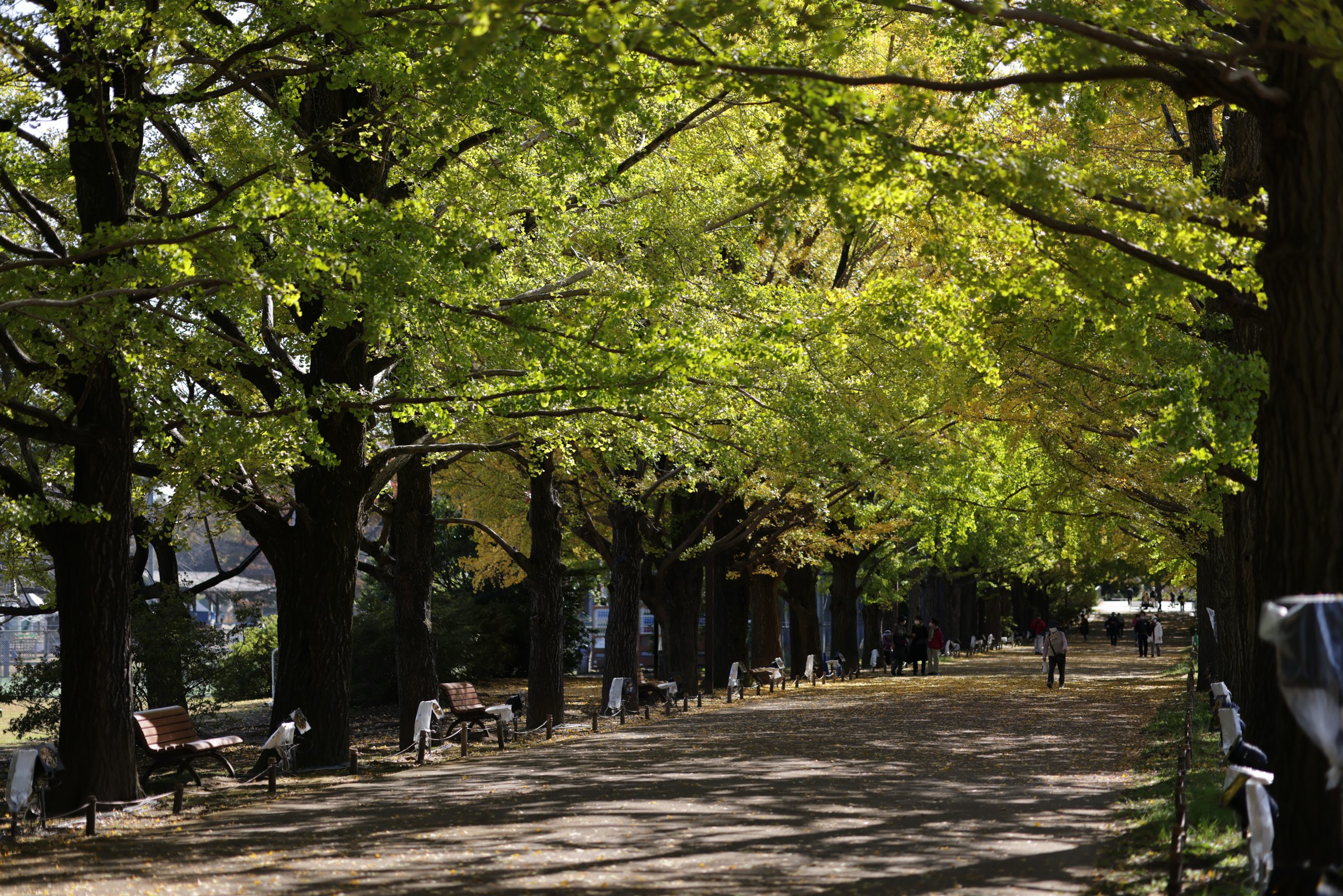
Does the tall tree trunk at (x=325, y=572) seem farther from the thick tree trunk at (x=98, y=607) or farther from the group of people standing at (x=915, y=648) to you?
the group of people standing at (x=915, y=648)

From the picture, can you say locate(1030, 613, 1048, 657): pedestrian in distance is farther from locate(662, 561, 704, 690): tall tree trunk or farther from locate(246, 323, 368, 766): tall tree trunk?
locate(246, 323, 368, 766): tall tree trunk

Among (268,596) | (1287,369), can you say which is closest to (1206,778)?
(1287,369)

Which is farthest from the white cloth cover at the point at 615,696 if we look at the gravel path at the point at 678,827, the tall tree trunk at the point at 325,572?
the tall tree trunk at the point at 325,572

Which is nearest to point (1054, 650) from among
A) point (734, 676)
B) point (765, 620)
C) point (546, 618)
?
point (765, 620)

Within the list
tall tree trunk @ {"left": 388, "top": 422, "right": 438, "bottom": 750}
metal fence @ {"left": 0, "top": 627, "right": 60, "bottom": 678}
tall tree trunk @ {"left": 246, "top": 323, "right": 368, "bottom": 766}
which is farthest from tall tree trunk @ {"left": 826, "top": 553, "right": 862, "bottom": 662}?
tall tree trunk @ {"left": 246, "top": 323, "right": 368, "bottom": 766}

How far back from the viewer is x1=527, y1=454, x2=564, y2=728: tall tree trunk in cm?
2145

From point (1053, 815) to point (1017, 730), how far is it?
29.8 feet

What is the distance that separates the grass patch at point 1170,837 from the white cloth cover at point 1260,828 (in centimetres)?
18

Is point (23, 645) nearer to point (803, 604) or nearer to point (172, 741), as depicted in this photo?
point (803, 604)

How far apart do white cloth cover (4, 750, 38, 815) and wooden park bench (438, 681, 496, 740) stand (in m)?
8.66

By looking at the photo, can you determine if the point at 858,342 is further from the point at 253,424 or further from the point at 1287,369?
the point at 1287,369

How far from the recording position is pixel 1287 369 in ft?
26.0

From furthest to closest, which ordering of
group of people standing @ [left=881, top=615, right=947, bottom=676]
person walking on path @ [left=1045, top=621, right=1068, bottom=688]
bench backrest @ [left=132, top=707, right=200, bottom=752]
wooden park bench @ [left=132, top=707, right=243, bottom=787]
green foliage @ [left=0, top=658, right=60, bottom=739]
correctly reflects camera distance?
group of people standing @ [left=881, top=615, right=947, bottom=676] < person walking on path @ [left=1045, top=621, right=1068, bottom=688] < green foliage @ [left=0, top=658, right=60, bottom=739] < wooden park bench @ [left=132, top=707, right=243, bottom=787] < bench backrest @ [left=132, top=707, right=200, bottom=752]

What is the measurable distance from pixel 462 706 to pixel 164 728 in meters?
6.42
